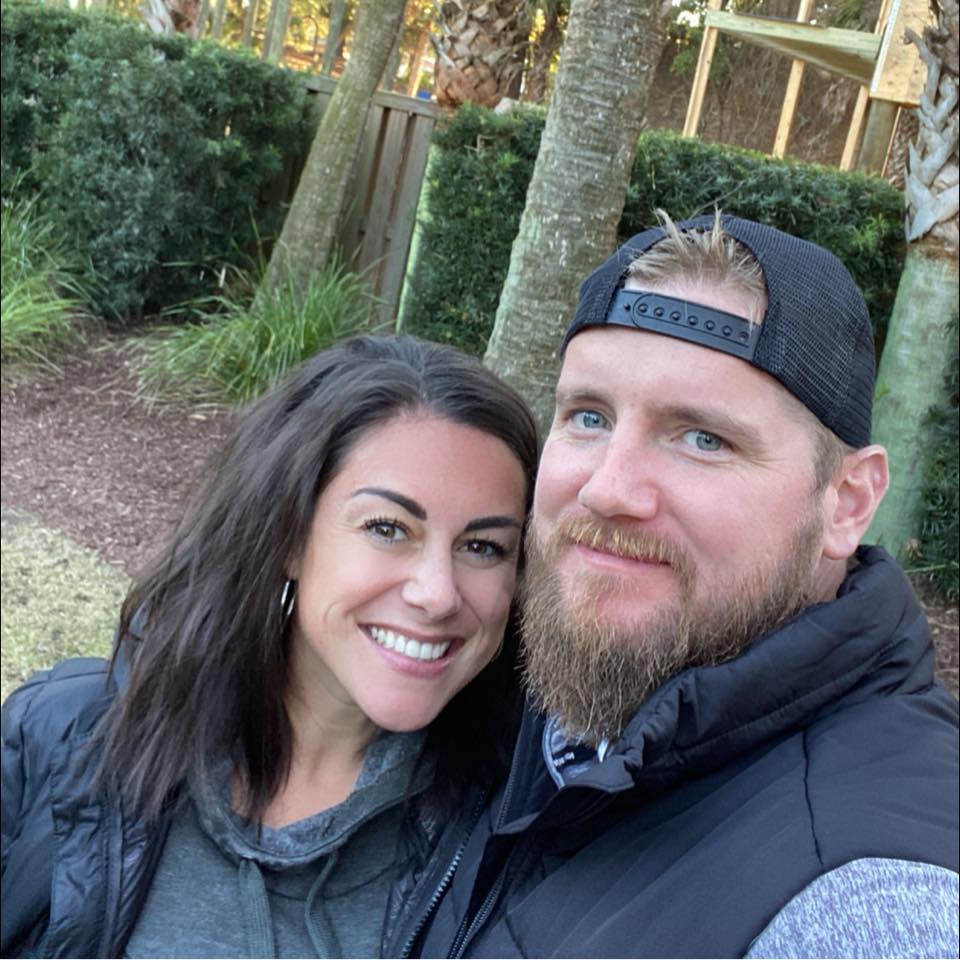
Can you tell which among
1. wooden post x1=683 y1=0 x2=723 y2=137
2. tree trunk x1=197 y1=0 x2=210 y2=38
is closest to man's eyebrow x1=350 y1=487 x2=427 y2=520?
wooden post x1=683 y1=0 x2=723 y2=137

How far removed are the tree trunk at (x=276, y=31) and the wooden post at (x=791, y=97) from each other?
5234 millimetres

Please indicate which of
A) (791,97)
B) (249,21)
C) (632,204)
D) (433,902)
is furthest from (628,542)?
(249,21)

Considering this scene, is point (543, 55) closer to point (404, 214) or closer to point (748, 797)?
point (404, 214)

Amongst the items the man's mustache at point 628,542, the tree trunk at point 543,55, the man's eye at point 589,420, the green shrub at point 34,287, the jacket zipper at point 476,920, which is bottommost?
the green shrub at point 34,287

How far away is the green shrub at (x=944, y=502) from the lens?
5918 millimetres

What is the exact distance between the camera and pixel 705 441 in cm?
186

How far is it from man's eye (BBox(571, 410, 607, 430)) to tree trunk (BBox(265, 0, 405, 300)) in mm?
6605

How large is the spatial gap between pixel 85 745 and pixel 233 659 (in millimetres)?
340

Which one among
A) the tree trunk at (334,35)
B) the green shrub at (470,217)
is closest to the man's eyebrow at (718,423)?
the green shrub at (470,217)

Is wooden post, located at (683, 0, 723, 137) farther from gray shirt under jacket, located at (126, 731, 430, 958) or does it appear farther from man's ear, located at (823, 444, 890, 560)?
gray shirt under jacket, located at (126, 731, 430, 958)

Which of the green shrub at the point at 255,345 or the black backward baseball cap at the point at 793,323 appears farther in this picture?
the green shrub at the point at 255,345

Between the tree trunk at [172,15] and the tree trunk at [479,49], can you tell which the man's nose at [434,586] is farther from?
the tree trunk at [172,15]

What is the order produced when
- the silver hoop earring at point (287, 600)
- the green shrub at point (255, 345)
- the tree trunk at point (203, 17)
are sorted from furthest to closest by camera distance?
the tree trunk at point (203, 17), the green shrub at point (255, 345), the silver hoop earring at point (287, 600)

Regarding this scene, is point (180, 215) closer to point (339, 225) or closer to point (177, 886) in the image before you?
point (339, 225)
